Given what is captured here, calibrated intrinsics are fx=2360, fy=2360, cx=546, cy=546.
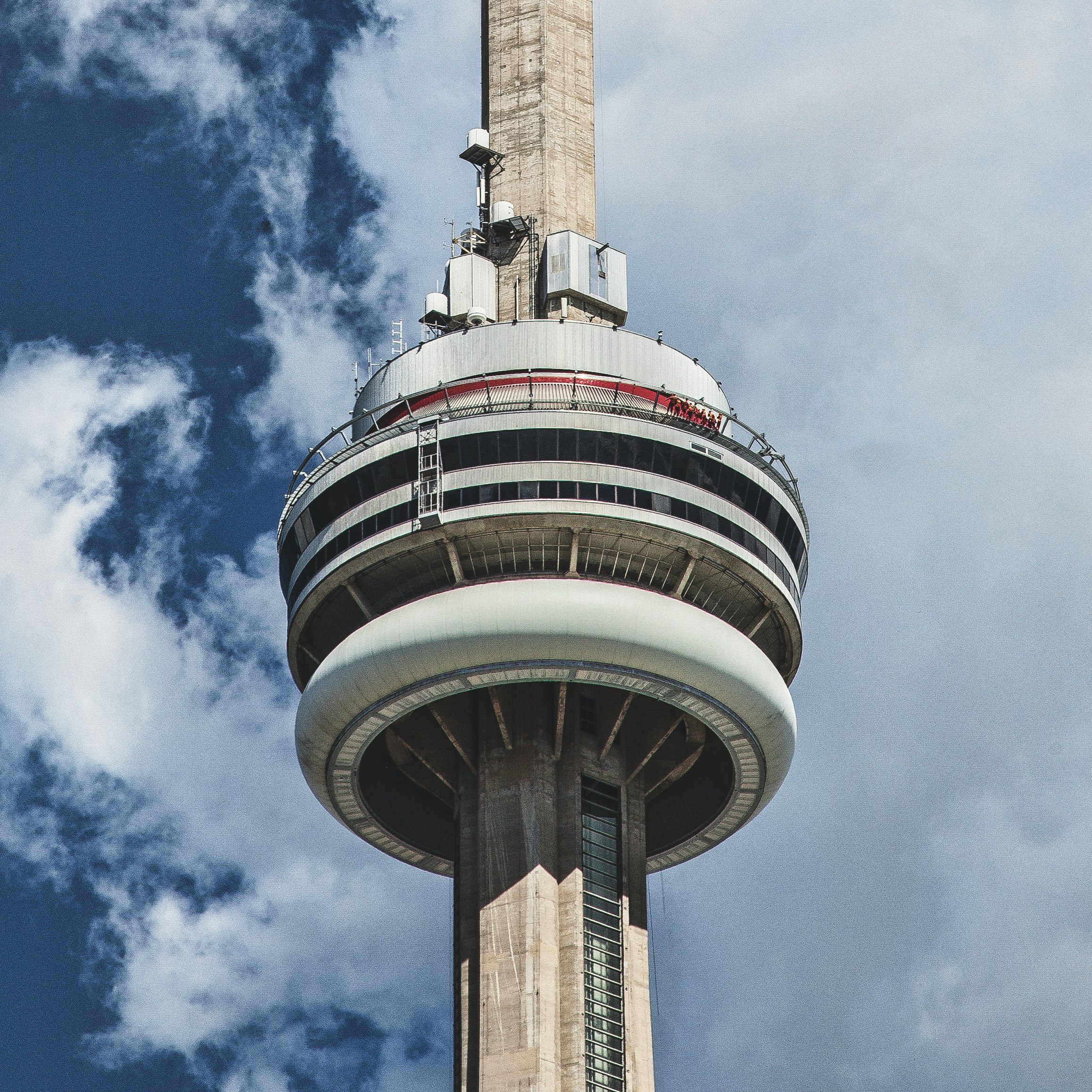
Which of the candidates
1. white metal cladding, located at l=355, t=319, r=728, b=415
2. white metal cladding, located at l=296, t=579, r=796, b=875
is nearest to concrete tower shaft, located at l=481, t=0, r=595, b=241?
white metal cladding, located at l=355, t=319, r=728, b=415

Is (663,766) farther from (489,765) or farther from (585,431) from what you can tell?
(585,431)

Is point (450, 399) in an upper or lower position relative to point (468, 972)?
upper

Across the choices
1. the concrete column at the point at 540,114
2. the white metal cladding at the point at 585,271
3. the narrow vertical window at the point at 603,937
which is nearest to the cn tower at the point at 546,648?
the narrow vertical window at the point at 603,937

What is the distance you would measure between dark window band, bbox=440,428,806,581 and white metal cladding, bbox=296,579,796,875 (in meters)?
4.78

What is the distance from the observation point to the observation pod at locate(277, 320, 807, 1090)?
8694 centimetres

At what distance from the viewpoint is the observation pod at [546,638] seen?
8694cm

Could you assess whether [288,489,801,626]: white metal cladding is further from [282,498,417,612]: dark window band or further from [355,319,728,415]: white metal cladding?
[355,319,728,415]: white metal cladding

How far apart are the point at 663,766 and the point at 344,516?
17108 millimetres

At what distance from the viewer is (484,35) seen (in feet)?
366

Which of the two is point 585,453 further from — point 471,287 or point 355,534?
point 471,287

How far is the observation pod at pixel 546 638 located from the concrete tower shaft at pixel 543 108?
11.4 m

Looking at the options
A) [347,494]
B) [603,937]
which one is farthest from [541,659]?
[603,937]

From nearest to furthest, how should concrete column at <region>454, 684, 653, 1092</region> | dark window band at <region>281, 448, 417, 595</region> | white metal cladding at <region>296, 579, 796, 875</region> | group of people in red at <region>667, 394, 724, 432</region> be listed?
white metal cladding at <region>296, 579, 796, 875</region>
concrete column at <region>454, 684, 653, 1092</region>
dark window band at <region>281, 448, 417, 595</region>
group of people in red at <region>667, 394, 724, 432</region>

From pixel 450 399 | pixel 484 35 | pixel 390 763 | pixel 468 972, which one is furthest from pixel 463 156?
pixel 468 972
